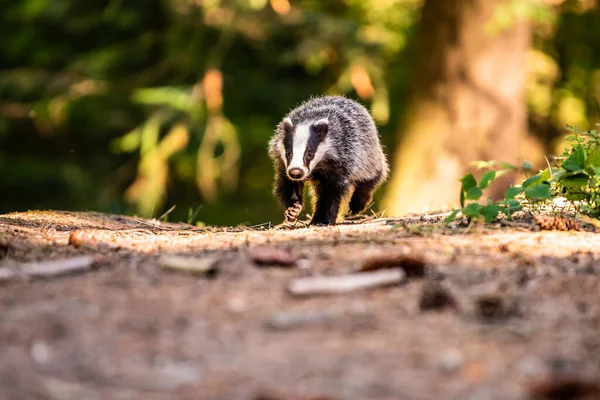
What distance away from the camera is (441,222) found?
5.50m

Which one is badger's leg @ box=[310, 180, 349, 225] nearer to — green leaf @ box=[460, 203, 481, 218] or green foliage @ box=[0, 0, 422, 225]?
green leaf @ box=[460, 203, 481, 218]

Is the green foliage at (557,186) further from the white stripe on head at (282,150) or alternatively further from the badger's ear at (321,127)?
the white stripe on head at (282,150)

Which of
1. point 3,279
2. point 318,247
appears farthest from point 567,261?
point 3,279

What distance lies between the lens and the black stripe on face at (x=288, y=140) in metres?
6.98

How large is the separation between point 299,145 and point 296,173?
1.13ft

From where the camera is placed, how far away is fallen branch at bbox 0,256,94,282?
3875 mm

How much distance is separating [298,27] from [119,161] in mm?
5732

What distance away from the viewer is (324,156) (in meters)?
7.13

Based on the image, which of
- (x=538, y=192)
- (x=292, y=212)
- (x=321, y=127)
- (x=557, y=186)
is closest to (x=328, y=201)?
(x=292, y=212)

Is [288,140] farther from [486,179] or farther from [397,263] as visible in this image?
[397,263]

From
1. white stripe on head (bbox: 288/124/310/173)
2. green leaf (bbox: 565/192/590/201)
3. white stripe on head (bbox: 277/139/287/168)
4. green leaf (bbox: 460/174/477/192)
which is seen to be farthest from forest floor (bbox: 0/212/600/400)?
white stripe on head (bbox: 277/139/287/168)

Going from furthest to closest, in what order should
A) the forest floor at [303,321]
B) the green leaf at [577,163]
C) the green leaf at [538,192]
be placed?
the green leaf at [577,163] → the green leaf at [538,192] → the forest floor at [303,321]

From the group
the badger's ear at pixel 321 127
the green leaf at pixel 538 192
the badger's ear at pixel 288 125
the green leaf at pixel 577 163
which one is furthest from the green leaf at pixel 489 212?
the badger's ear at pixel 288 125

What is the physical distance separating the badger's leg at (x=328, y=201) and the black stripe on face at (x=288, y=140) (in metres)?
0.41
